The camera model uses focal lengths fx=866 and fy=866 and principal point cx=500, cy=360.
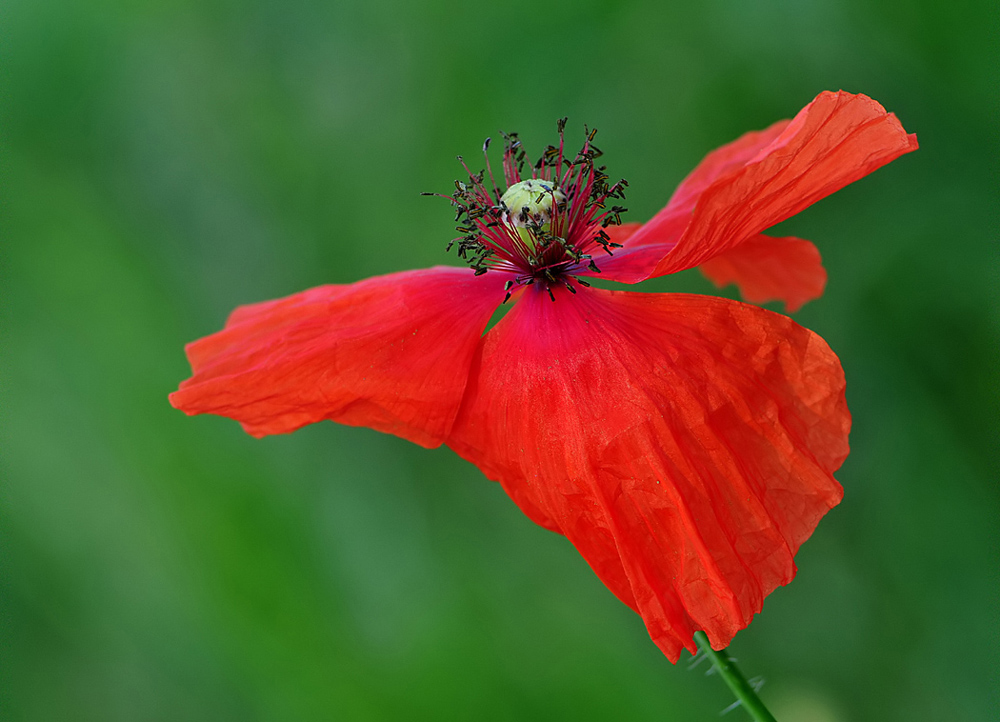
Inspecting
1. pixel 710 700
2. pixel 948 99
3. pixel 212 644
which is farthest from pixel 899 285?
pixel 212 644

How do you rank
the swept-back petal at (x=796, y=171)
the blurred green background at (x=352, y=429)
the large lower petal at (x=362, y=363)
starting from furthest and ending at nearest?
the blurred green background at (x=352, y=429) → the large lower petal at (x=362, y=363) → the swept-back petal at (x=796, y=171)

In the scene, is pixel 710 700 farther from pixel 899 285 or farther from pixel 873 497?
pixel 899 285

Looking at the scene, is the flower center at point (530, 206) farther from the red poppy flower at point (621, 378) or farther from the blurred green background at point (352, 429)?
the blurred green background at point (352, 429)

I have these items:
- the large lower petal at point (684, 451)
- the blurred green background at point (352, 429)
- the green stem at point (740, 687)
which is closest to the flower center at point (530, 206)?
the large lower petal at point (684, 451)

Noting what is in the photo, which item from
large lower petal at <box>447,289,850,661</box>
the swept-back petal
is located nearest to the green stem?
large lower petal at <box>447,289,850,661</box>

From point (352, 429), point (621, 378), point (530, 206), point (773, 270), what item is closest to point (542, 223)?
point (530, 206)

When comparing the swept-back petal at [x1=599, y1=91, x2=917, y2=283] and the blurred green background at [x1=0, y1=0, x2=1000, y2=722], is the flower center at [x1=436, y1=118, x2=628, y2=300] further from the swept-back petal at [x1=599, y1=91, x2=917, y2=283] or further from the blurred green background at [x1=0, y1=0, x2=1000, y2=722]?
the blurred green background at [x1=0, y1=0, x2=1000, y2=722]

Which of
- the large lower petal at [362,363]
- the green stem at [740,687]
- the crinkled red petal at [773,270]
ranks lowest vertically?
the green stem at [740,687]
